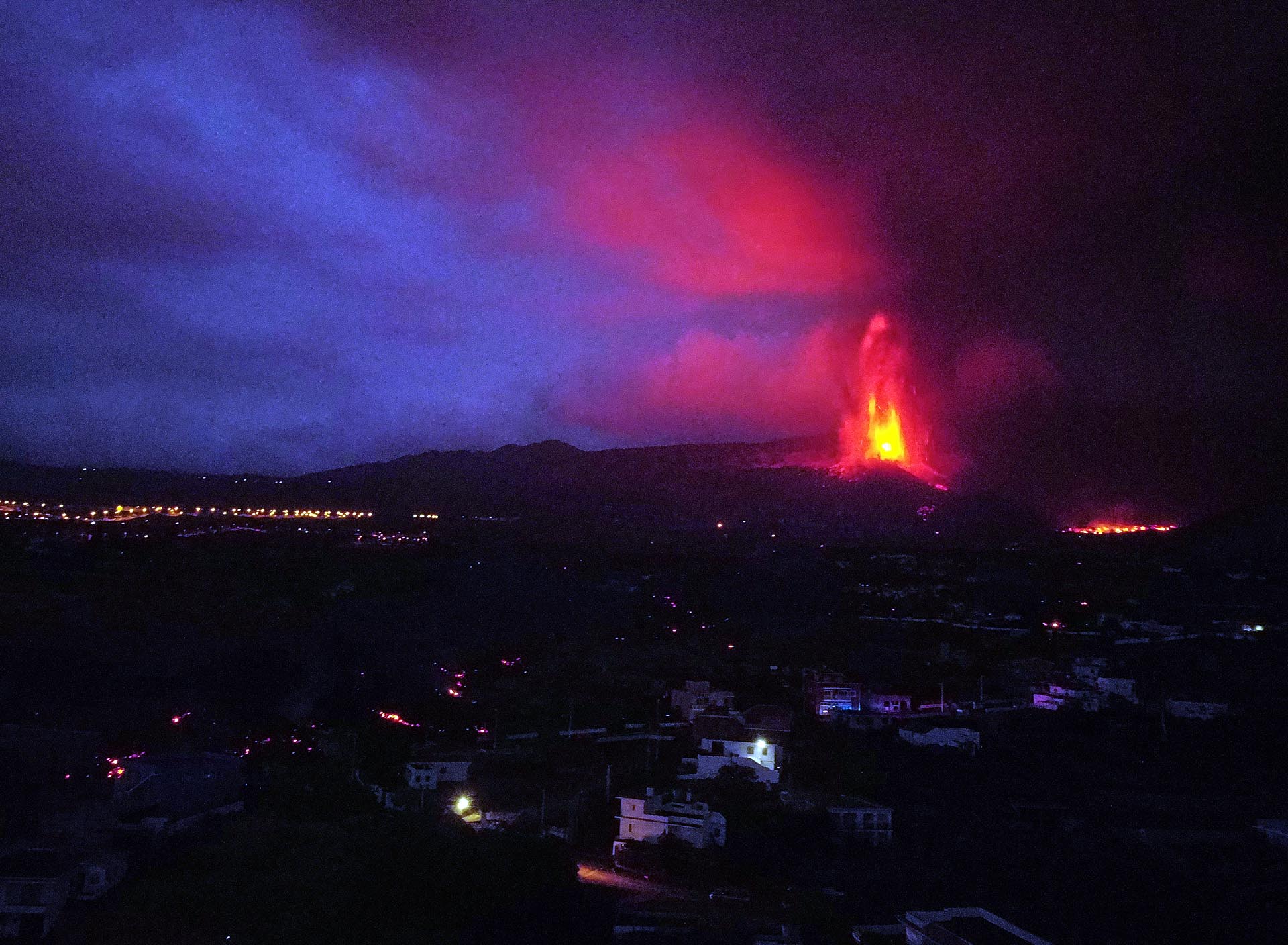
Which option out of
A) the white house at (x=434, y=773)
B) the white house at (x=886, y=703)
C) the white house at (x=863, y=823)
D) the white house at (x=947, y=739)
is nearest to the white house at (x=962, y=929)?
the white house at (x=863, y=823)

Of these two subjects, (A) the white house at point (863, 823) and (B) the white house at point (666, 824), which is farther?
(A) the white house at point (863, 823)

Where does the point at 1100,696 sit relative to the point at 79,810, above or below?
below

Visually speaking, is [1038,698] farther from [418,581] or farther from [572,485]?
[572,485]

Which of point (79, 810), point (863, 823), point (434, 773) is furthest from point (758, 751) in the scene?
point (79, 810)

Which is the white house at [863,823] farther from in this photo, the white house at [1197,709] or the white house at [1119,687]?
the white house at [1119,687]

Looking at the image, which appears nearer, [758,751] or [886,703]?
[758,751]

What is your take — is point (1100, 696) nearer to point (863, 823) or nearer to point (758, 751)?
point (758, 751)
